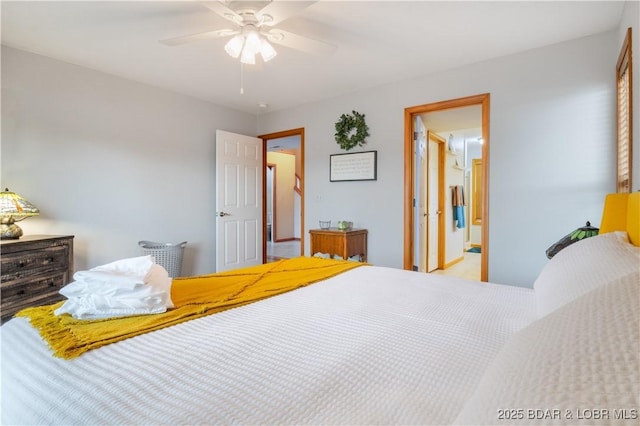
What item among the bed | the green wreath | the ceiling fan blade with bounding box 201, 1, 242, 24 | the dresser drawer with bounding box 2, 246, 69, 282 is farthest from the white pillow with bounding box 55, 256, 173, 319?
the green wreath

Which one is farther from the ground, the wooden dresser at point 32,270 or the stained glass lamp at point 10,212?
the stained glass lamp at point 10,212

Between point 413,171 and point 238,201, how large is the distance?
2427mm

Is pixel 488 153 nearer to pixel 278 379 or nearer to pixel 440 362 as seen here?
pixel 440 362

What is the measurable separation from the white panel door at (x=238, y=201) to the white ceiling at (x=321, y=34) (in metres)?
1.05

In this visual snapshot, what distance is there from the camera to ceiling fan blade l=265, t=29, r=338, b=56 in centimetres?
210

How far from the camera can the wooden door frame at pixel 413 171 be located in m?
3.03

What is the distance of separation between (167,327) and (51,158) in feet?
9.38

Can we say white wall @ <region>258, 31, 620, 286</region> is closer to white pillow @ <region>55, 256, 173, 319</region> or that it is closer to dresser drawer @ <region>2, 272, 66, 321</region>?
white pillow @ <region>55, 256, 173, 319</region>

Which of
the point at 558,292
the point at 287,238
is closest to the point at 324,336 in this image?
the point at 558,292

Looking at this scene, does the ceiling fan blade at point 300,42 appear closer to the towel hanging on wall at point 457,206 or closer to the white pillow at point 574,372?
the white pillow at point 574,372

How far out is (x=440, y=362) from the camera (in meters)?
0.85

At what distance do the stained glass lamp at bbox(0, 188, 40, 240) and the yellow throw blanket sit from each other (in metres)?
1.74

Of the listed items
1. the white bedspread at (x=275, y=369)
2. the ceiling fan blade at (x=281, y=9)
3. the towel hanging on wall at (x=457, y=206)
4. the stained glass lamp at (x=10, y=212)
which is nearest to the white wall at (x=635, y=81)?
the white bedspread at (x=275, y=369)

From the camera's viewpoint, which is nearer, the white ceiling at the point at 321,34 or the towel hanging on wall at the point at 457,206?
the white ceiling at the point at 321,34
